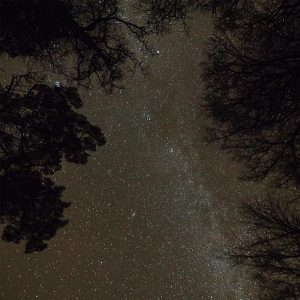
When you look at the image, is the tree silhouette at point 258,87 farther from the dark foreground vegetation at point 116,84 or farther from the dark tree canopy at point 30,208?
the dark tree canopy at point 30,208

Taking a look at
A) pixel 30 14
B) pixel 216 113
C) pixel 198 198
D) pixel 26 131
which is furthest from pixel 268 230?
pixel 30 14

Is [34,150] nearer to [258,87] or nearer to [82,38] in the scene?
[82,38]

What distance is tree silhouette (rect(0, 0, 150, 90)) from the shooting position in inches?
250

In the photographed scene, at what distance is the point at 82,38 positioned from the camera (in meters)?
6.38

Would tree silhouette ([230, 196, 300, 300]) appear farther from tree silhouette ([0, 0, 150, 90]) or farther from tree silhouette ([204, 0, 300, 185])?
tree silhouette ([0, 0, 150, 90])

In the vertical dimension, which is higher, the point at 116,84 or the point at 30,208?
the point at 116,84

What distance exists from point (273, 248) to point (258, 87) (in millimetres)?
2576

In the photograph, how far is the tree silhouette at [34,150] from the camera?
6.18 meters

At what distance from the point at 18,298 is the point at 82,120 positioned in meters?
3.13

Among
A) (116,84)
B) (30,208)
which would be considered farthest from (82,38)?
Answer: (30,208)

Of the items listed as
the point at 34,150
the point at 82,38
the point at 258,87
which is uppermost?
the point at 82,38

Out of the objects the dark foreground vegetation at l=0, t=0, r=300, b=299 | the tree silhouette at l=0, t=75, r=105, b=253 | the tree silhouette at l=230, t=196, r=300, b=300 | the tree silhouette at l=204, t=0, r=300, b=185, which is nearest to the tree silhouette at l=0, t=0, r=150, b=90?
the dark foreground vegetation at l=0, t=0, r=300, b=299

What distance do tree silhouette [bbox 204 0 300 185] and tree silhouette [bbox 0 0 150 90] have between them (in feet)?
4.67

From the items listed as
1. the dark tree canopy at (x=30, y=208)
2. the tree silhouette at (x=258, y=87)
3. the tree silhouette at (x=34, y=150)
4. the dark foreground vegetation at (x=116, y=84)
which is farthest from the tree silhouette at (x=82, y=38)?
the dark tree canopy at (x=30, y=208)
